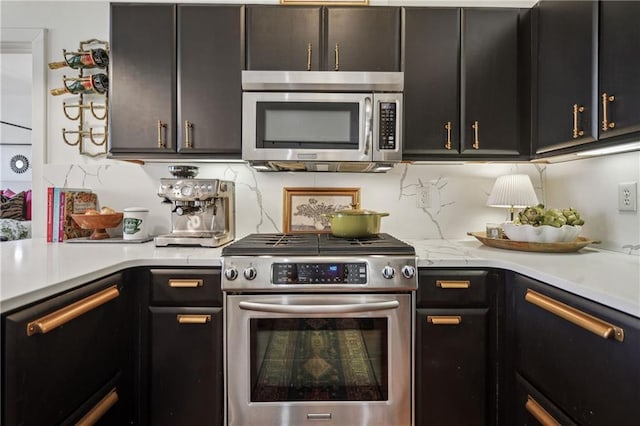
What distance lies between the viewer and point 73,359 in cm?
105

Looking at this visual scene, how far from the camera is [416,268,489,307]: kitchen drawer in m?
1.39

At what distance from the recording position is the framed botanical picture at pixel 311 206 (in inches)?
79.7

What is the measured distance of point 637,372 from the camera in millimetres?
796

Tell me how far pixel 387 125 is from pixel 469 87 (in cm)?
50

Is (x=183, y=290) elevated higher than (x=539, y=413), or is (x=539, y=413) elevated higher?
(x=183, y=290)

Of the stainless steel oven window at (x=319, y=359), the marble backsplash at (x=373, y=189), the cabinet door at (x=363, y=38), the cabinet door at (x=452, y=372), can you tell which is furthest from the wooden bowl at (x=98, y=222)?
the cabinet door at (x=452, y=372)

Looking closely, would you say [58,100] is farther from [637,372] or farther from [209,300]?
[637,372]

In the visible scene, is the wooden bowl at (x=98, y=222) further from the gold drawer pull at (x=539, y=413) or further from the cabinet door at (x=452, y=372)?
the gold drawer pull at (x=539, y=413)

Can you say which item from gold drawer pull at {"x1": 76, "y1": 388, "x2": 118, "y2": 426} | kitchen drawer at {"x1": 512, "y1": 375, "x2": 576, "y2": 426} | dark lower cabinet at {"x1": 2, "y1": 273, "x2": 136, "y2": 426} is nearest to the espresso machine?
dark lower cabinet at {"x1": 2, "y1": 273, "x2": 136, "y2": 426}

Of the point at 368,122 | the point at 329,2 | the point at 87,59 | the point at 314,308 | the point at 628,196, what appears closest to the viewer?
the point at 314,308

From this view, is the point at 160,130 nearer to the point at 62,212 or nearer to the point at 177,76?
the point at 177,76

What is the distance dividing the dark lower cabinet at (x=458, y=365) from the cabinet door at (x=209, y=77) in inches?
49.3

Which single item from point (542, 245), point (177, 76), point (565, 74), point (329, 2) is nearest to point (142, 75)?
point (177, 76)

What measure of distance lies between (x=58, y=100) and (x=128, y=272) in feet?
4.58
